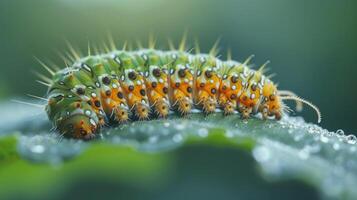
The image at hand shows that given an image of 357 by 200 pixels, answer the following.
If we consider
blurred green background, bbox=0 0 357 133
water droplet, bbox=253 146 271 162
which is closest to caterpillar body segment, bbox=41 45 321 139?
water droplet, bbox=253 146 271 162

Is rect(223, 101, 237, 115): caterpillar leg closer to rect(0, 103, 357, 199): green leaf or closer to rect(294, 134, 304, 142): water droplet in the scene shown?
rect(0, 103, 357, 199): green leaf

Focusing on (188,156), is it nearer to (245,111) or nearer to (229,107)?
(229,107)

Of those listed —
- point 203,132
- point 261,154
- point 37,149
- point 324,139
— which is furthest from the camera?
point 324,139

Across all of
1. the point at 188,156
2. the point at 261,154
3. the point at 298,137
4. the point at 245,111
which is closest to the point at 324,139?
the point at 298,137

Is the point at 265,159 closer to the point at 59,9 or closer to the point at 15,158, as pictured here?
the point at 15,158

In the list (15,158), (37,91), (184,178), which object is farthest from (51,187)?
(37,91)

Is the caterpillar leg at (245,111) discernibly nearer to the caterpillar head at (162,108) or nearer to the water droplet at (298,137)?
the caterpillar head at (162,108)

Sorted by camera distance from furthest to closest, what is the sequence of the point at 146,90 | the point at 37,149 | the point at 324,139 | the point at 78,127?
the point at 146,90, the point at 78,127, the point at 324,139, the point at 37,149

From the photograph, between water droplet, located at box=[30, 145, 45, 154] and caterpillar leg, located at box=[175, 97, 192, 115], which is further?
caterpillar leg, located at box=[175, 97, 192, 115]
